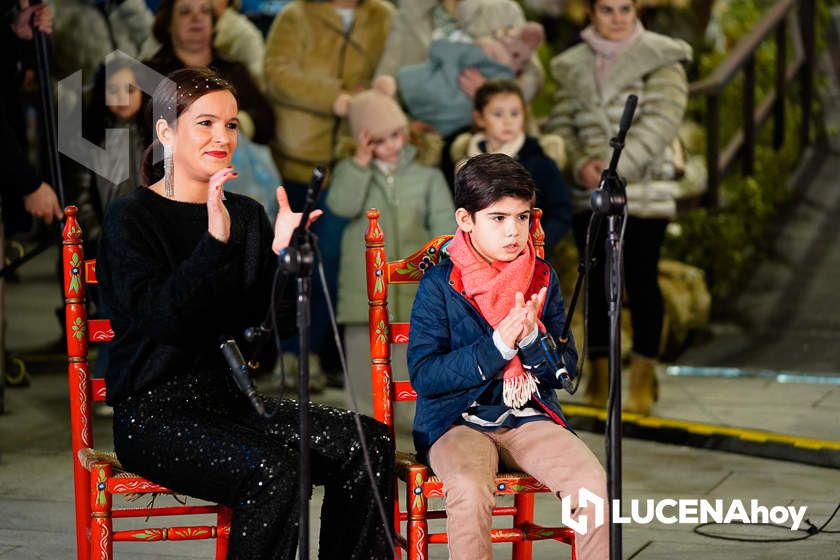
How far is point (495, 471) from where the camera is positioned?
3.55 metres

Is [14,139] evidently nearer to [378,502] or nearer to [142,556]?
[142,556]

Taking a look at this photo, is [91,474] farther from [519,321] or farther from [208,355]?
[519,321]

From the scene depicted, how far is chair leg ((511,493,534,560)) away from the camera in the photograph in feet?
12.7

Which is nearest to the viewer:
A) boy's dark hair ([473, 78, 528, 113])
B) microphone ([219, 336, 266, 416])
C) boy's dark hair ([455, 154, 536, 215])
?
microphone ([219, 336, 266, 416])

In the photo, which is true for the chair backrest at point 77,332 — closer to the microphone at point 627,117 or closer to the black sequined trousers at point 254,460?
the black sequined trousers at point 254,460

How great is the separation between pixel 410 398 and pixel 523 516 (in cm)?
44

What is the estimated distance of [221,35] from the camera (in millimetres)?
6719

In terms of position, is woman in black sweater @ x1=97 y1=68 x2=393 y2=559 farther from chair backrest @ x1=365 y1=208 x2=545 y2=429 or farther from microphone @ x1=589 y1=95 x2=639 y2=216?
microphone @ x1=589 y1=95 x2=639 y2=216

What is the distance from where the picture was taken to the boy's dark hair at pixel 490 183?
3607mm

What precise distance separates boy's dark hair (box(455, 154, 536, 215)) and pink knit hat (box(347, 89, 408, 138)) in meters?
2.53

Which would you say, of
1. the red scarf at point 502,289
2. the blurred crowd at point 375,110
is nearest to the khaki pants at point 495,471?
the red scarf at point 502,289

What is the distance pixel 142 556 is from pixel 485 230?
159cm

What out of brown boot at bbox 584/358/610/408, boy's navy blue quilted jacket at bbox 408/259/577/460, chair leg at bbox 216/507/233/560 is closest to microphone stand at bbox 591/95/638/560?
boy's navy blue quilted jacket at bbox 408/259/577/460

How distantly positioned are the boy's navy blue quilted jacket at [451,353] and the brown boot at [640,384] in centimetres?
262
